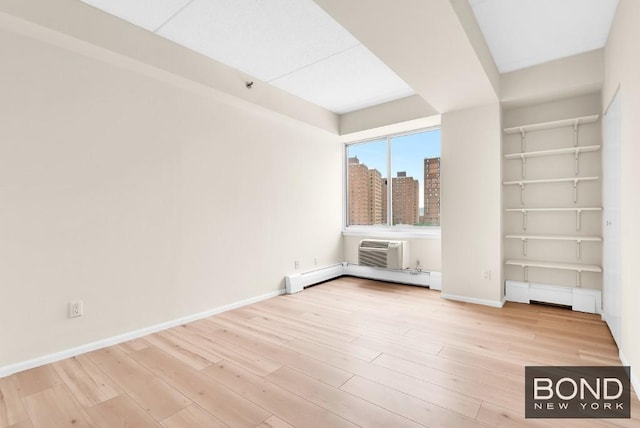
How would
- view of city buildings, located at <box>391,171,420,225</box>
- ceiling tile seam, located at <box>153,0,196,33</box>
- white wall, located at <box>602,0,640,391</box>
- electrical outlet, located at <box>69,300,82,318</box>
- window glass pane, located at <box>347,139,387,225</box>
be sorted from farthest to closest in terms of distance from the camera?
window glass pane, located at <box>347,139,387,225</box>, view of city buildings, located at <box>391,171,420,225</box>, electrical outlet, located at <box>69,300,82,318</box>, ceiling tile seam, located at <box>153,0,196,33</box>, white wall, located at <box>602,0,640,391</box>

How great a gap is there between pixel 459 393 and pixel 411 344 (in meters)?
0.72

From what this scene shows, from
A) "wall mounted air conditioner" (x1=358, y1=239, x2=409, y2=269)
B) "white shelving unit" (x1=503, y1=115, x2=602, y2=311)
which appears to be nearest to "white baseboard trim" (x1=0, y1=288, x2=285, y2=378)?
"wall mounted air conditioner" (x1=358, y1=239, x2=409, y2=269)

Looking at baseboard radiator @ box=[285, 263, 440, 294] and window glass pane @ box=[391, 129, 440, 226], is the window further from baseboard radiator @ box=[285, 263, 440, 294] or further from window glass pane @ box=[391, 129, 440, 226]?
baseboard radiator @ box=[285, 263, 440, 294]

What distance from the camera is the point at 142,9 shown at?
92.4 inches

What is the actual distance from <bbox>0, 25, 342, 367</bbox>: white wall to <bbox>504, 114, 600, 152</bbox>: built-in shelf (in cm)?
280

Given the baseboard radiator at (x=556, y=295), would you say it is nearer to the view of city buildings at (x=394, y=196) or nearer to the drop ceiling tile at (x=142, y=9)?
the view of city buildings at (x=394, y=196)

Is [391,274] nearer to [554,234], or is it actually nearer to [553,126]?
[554,234]

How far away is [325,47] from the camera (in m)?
2.91


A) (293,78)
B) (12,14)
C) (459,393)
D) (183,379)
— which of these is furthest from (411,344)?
(12,14)

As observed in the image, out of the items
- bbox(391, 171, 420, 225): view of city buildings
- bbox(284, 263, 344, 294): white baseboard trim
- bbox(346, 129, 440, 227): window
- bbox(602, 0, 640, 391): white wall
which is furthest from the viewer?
bbox(391, 171, 420, 225): view of city buildings

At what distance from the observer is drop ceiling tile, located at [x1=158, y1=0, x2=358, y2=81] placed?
7.73 feet

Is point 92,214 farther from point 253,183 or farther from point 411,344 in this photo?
point 411,344

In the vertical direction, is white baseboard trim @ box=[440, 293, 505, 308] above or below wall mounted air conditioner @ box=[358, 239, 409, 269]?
below

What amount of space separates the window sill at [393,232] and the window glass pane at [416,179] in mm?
100
